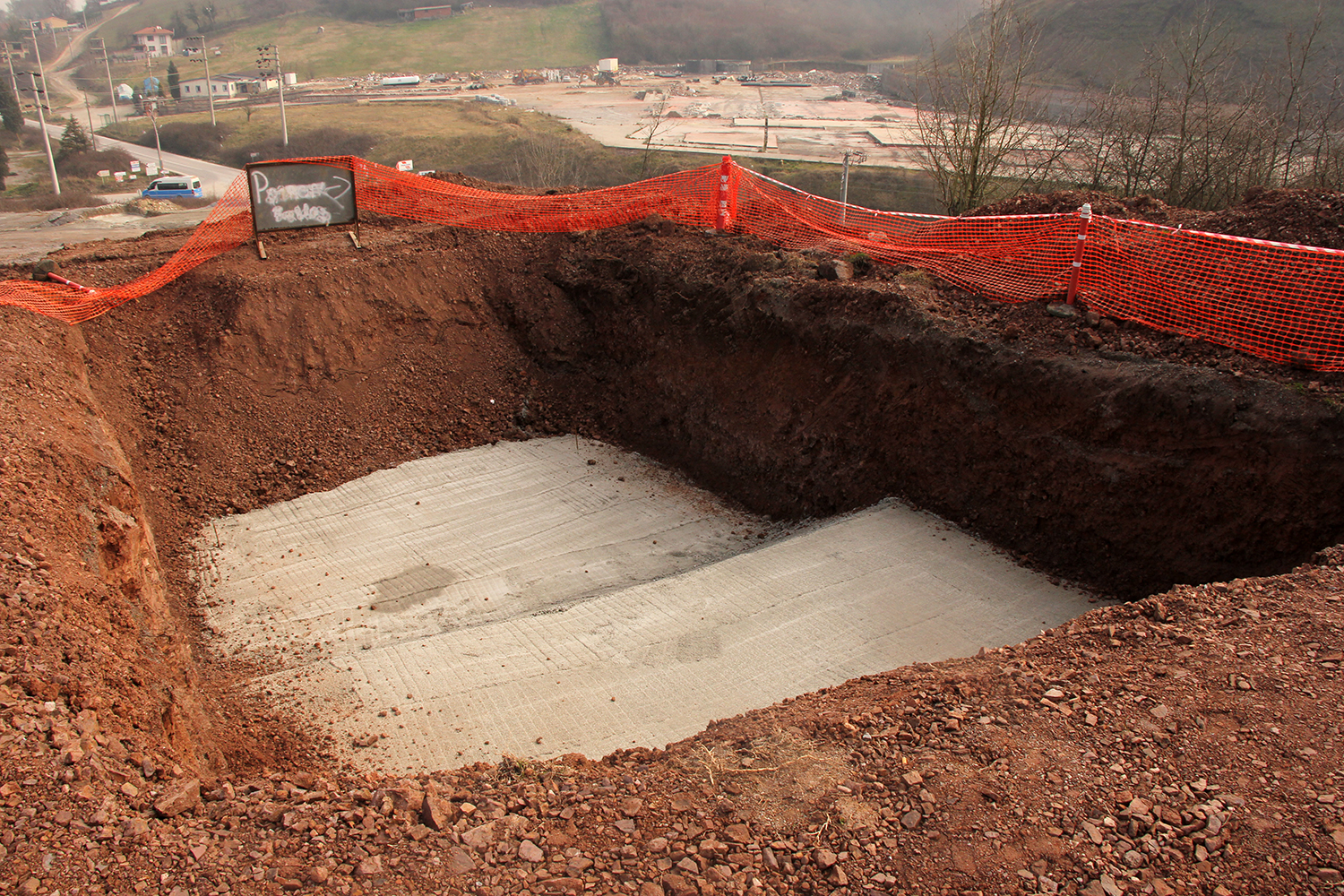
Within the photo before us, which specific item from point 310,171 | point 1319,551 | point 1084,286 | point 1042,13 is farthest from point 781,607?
point 1042,13

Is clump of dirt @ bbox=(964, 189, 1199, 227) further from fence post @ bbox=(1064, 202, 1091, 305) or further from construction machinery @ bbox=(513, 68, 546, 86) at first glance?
construction machinery @ bbox=(513, 68, 546, 86)

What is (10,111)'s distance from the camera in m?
53.2

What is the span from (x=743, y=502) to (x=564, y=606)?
2865 millimetres

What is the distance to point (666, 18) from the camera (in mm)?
79375

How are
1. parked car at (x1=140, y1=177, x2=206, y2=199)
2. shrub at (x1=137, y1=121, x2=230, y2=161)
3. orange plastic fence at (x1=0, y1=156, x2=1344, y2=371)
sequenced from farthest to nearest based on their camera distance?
1. shrub at (x1=137, y1=121, x2=230, y2=161)
2. parked car at (x1=140, y1=177, x2=206, y2=199)
3. orange plastic fence at (x1=0, y1=156, x2=1344, y2=371)

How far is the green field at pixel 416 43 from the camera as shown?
78.6m

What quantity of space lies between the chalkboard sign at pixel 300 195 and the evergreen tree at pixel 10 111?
2260 inches

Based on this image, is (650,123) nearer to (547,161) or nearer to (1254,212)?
(547,161)

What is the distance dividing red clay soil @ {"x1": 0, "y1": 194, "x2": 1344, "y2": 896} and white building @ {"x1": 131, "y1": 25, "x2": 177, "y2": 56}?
328 ft

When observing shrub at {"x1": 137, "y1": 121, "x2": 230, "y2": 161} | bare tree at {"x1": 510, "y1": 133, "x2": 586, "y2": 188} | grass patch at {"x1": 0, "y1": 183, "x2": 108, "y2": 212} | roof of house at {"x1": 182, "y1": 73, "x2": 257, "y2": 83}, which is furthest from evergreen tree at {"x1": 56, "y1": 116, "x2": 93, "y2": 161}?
roof of house at {"x1": 182, "y1": 73, "x2": 257, "y2": 83}

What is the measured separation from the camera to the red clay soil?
12.5 ft

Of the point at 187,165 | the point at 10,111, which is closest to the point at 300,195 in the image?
the point at 187,165

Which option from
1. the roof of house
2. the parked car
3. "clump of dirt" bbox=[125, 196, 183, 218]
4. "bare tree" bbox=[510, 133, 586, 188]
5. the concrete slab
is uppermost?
the roof of house

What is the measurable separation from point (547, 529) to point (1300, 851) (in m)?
7.54
